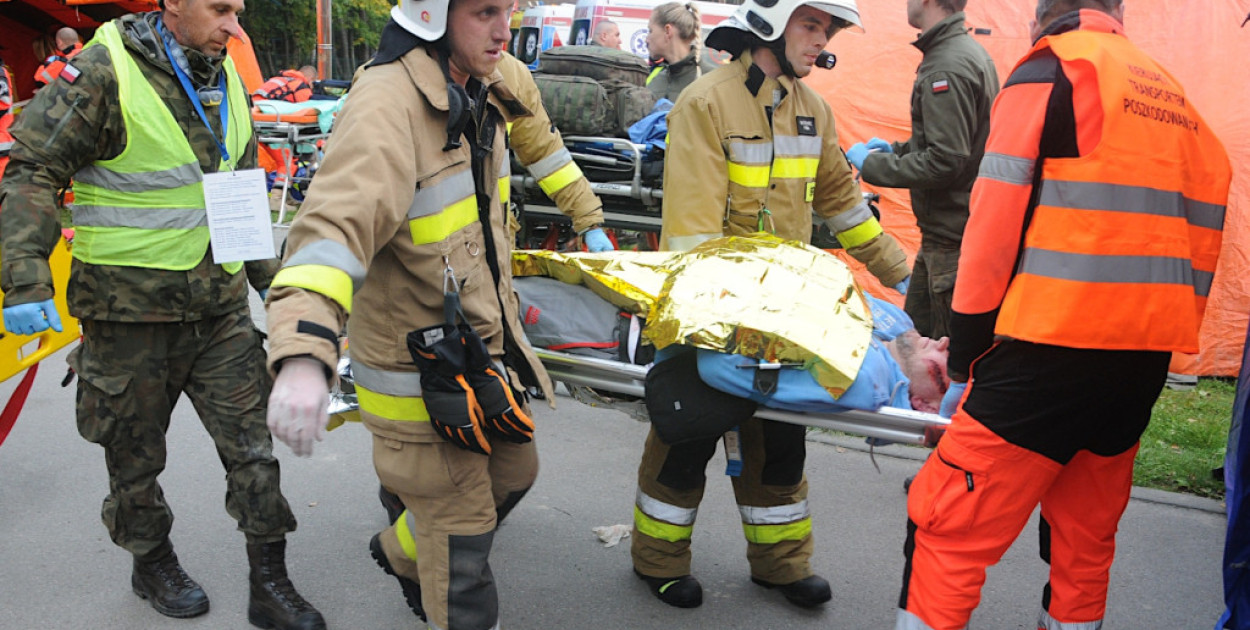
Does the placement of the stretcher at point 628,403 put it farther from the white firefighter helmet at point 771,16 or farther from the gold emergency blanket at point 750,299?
the white firefighter helmet at point 771,16

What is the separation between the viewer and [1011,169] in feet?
7.30

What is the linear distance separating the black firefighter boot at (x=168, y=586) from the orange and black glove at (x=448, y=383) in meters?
1.53

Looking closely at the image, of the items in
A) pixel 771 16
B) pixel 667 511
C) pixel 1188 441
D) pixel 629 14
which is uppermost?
pixel 629 14

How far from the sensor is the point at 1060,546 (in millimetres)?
2555

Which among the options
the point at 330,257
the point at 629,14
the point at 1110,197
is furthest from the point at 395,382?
the point at 629,14

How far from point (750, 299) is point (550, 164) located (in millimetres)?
1056

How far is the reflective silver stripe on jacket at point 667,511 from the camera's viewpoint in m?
3.27

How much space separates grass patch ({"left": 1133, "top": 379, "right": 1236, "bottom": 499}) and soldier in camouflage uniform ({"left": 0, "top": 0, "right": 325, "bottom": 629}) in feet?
12.3

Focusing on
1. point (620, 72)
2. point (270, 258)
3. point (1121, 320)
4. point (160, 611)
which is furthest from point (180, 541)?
point (620, 72)

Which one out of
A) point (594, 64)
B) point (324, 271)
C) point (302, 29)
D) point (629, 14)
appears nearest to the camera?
point (324, 271)

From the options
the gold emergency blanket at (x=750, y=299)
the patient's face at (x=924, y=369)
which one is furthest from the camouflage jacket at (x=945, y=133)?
the gold emergency blanket at (x=750, y=299)

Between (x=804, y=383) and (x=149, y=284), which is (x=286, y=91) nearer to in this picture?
(x=149, y=284)

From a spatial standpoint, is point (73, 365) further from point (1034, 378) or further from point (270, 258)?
point (1034, 378)

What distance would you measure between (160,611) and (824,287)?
243 cm
